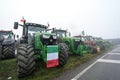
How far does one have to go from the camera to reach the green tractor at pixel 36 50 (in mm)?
7714

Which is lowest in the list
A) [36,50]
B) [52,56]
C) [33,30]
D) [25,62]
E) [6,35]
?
[25,62]

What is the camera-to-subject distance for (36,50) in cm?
937

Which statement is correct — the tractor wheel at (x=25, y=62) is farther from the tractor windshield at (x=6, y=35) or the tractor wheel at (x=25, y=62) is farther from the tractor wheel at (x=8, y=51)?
the tractor windshield at (x=6, y=35)

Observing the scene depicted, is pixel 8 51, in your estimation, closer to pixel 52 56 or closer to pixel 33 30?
pixel 33 30

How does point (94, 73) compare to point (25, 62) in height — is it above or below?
below

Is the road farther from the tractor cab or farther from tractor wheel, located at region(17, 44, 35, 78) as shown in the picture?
the tractor cab

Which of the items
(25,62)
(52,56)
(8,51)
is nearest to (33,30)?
(52,56)

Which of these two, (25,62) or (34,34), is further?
(34,34)

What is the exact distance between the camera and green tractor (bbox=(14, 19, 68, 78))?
7.71m

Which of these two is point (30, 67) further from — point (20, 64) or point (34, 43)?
point (34, 43)

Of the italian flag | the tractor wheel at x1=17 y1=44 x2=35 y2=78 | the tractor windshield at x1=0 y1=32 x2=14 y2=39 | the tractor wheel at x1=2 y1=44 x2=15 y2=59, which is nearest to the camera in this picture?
the tractor wheel at x1=17 y1=44 x2=35 y2=78

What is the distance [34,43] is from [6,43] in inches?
164

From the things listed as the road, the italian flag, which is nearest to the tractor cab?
the italian flag

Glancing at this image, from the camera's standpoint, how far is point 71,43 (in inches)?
609
